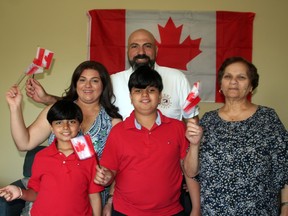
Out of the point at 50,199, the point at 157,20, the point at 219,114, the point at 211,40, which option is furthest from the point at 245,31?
the point at 50,199

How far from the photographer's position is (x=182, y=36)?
335 cm

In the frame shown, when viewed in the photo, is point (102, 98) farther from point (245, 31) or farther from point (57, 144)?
point (245, 31)

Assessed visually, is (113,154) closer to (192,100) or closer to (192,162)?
(192,162)

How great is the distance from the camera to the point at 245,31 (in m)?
3.37

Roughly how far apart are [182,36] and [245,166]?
2032 mm

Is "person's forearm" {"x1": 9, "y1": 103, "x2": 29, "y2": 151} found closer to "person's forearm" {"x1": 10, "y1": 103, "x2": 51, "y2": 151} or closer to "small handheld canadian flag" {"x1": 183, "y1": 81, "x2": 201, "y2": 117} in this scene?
"person's forearm" {"x1": 10, "y1": 103, "x2": 51, "y2": 151}

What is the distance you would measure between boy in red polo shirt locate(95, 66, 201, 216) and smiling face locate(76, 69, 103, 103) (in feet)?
1.12

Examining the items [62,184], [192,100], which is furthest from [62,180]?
[192,100]

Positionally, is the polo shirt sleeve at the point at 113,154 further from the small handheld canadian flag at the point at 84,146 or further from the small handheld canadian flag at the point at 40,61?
the small handheld canadian flag at the point at 40,61

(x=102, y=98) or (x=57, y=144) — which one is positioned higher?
(x=102, y=98)

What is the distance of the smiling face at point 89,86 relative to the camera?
6.50 feet

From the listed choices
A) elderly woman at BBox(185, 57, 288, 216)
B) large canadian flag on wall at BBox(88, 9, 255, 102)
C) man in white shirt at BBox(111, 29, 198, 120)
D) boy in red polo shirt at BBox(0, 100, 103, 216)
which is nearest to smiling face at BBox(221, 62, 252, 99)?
elderly woman at BBox(185, 57, 288, 216)

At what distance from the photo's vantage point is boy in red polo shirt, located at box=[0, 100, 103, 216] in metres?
1.62

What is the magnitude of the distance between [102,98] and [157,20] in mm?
1570
